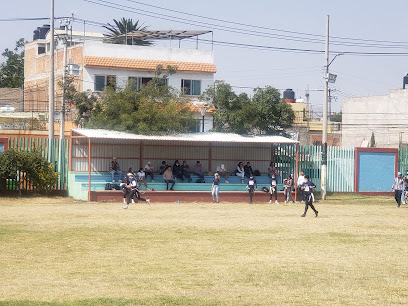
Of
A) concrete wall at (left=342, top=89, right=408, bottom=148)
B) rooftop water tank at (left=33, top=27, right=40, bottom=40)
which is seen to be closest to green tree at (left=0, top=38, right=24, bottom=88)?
rooftop water tank at (left=33, top=27, right=40, bottom=40)

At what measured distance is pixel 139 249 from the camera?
66.8 ft

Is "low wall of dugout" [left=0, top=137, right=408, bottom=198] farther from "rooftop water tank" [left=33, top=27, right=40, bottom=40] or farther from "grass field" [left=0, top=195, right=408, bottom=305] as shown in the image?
"rooftop water tank" [left=33, top=27, right=40, bottom=40]

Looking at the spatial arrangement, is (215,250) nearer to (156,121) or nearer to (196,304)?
(196,304)

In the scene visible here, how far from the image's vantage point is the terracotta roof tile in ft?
191

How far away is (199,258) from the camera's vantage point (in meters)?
18.9

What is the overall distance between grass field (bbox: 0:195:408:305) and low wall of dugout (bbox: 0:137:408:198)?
9141mm

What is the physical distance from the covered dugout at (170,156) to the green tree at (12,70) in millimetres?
50248

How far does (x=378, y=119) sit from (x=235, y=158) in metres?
31.5

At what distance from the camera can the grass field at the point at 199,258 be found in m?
14.2

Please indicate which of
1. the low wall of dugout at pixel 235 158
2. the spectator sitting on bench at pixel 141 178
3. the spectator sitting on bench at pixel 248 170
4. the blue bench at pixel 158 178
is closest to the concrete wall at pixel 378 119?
the low wall of dugout at pixel 235 158

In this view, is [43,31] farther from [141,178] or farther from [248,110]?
[141,178]

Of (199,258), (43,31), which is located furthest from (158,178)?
(43,31)

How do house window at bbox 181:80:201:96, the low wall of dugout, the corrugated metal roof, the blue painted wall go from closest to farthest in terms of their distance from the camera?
1. the corrugated metal roof
2. the low wall of dugout
3. the blue painted wall
4. house window at bbox 181:80:201:96

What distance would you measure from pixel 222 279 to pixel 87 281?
2.81 m
